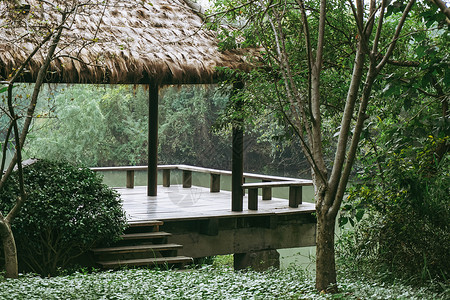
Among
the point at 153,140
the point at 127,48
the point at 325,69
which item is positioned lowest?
the point at 153,140

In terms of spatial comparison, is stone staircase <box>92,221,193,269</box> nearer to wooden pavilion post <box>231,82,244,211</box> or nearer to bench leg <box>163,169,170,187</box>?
wooden pavilion post <box>231,82,244,211</box>

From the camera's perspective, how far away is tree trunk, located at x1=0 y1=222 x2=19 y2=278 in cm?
456

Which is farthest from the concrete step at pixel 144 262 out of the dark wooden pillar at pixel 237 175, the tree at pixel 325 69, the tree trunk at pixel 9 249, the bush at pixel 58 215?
the tree at pixel 325 69

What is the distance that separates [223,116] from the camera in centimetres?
630

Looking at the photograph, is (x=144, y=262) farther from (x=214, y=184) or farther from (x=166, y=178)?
(x=166, y=178)

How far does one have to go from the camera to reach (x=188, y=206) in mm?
7641

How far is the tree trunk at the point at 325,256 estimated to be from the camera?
3795 mm

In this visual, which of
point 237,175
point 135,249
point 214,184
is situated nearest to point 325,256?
point 135,249

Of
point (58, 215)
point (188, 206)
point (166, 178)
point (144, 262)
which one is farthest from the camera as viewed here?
point (166, 178)

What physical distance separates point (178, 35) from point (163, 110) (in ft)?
62.9

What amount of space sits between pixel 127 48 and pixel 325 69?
2.19 metres

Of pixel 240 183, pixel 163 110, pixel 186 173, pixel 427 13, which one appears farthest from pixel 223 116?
pixel 163 110

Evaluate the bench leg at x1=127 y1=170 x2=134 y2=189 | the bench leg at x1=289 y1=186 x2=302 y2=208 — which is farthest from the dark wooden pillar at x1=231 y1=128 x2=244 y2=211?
the bench leg at x1=127 y1=170 x2=134 y2=189

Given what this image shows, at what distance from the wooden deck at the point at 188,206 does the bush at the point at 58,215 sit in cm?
80
